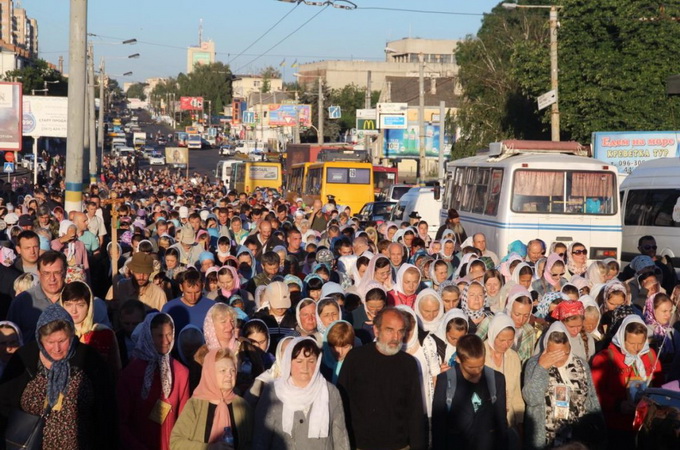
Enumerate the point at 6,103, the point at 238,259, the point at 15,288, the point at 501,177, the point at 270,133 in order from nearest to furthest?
the point at 15,288
the point at 238,259
the point at 501,177
the point at 6,103
the point at 270,133

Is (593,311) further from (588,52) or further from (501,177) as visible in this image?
(588,52)

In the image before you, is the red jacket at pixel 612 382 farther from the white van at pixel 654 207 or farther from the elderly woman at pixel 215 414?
the white van at pixel 654 207

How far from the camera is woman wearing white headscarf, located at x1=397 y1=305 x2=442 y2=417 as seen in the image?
7.80 metres

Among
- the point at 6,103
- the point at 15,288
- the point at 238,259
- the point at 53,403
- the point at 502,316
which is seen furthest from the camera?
the point at 6,103

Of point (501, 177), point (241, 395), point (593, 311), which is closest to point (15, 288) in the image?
point (241, 395)

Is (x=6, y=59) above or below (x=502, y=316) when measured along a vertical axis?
above

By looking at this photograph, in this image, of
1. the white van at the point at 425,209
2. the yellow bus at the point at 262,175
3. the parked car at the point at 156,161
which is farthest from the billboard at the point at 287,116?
the white van at the point at 425,209

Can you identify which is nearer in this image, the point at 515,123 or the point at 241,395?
the point at 241,395

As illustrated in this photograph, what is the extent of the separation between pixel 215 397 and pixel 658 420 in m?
2.44

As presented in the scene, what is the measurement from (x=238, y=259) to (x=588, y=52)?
1366 inches

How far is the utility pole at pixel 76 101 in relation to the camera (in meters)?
18.3

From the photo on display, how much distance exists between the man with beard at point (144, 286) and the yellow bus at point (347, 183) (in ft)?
89.3

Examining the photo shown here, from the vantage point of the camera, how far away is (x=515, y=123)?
5738cm

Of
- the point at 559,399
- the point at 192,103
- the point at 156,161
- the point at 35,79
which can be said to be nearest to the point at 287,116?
the point at 156,161
